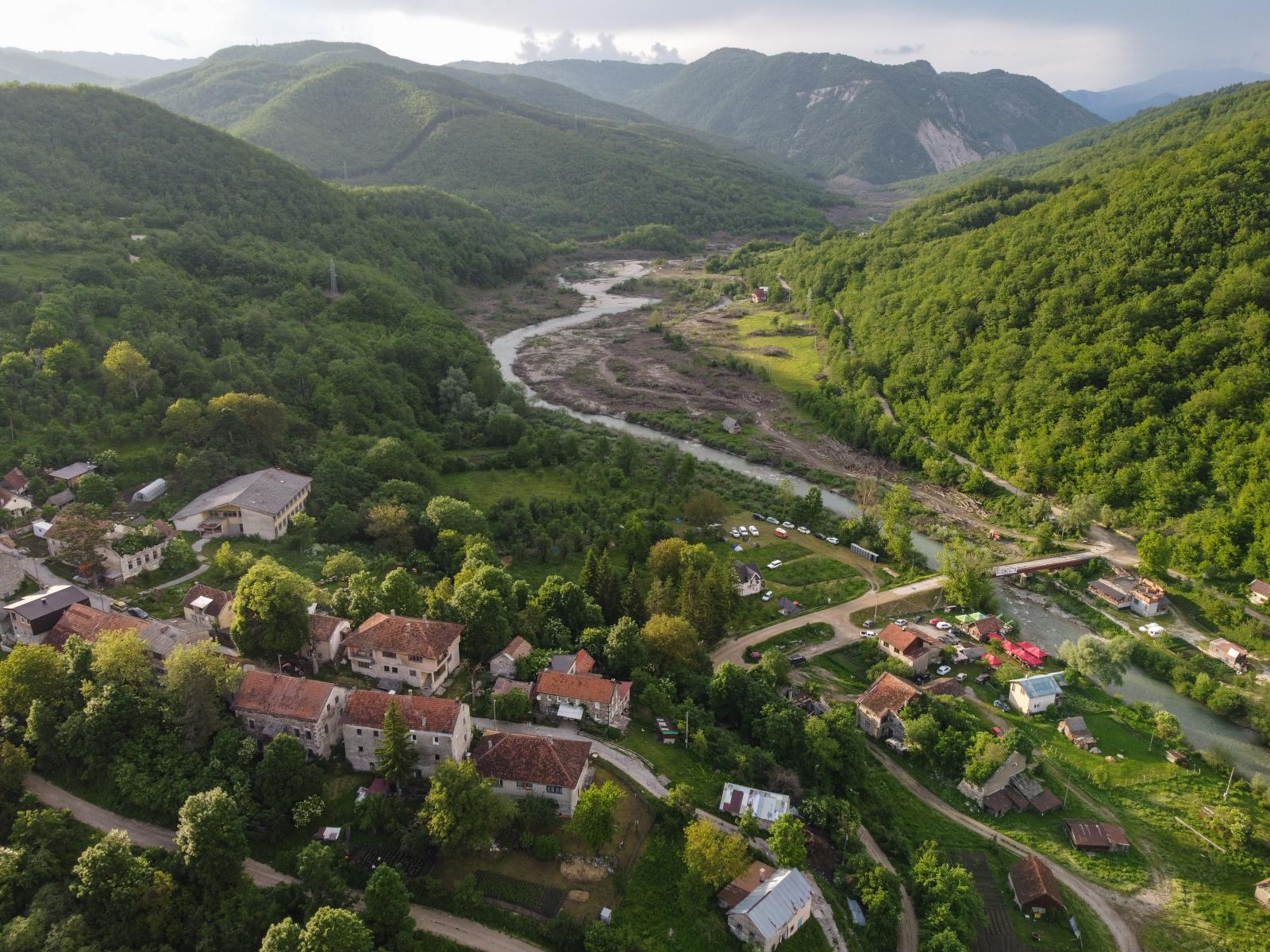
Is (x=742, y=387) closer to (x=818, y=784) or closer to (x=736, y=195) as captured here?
(x=818, y=784)

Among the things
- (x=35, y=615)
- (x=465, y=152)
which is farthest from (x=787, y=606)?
(x=465, y=152)

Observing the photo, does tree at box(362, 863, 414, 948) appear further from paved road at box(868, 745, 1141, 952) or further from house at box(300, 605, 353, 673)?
paved road at box(868, 745, 1141, 952)

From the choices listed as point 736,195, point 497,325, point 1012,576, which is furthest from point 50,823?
point 736,195

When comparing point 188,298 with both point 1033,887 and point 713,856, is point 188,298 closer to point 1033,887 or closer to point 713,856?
point 713,856

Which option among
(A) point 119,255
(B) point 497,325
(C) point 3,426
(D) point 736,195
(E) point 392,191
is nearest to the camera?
(C) point 3,426

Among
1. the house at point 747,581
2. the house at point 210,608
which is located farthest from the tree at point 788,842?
the house at point 210,608

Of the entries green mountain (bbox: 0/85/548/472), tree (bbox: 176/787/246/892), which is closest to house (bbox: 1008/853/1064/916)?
tree (bbox: 176/787/246/892)
